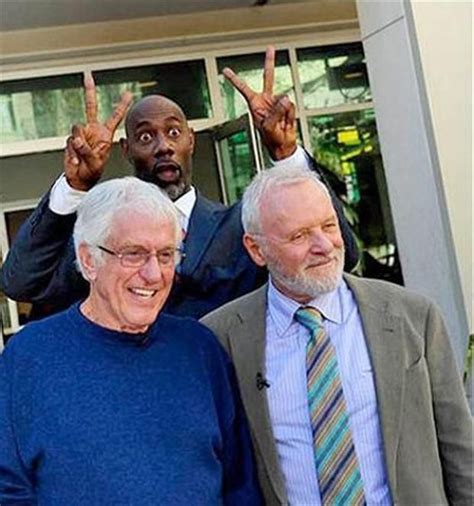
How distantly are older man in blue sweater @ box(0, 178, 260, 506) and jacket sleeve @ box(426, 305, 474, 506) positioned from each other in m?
0.48

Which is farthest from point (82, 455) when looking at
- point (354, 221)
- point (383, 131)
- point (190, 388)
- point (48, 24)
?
point (354, 221)

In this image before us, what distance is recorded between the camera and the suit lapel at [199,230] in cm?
245

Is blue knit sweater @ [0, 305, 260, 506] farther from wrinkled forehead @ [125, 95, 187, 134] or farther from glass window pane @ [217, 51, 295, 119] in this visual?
glass window pane @ [217, 51, 295, 119]

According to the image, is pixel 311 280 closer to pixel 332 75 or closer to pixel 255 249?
pixel 255 249

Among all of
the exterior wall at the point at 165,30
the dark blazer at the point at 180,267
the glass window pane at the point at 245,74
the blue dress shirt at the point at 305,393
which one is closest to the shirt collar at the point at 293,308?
the blue dress shirt at the point at 305,393

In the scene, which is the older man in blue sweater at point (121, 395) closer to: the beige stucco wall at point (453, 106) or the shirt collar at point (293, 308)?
the shirt collar at point (293, 308)

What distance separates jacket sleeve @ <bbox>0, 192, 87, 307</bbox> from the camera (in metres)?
2.42

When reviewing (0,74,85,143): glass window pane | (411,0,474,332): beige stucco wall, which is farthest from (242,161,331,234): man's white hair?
(0,74,85,143): glass window pane

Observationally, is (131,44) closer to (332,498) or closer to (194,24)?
(194,24)

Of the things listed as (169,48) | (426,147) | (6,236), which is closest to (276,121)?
(426,147)

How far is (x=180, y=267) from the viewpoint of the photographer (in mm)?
2428

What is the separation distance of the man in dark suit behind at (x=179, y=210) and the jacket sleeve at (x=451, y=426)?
485 millimetres

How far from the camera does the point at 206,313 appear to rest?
2.46m

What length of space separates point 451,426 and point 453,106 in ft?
6.65
